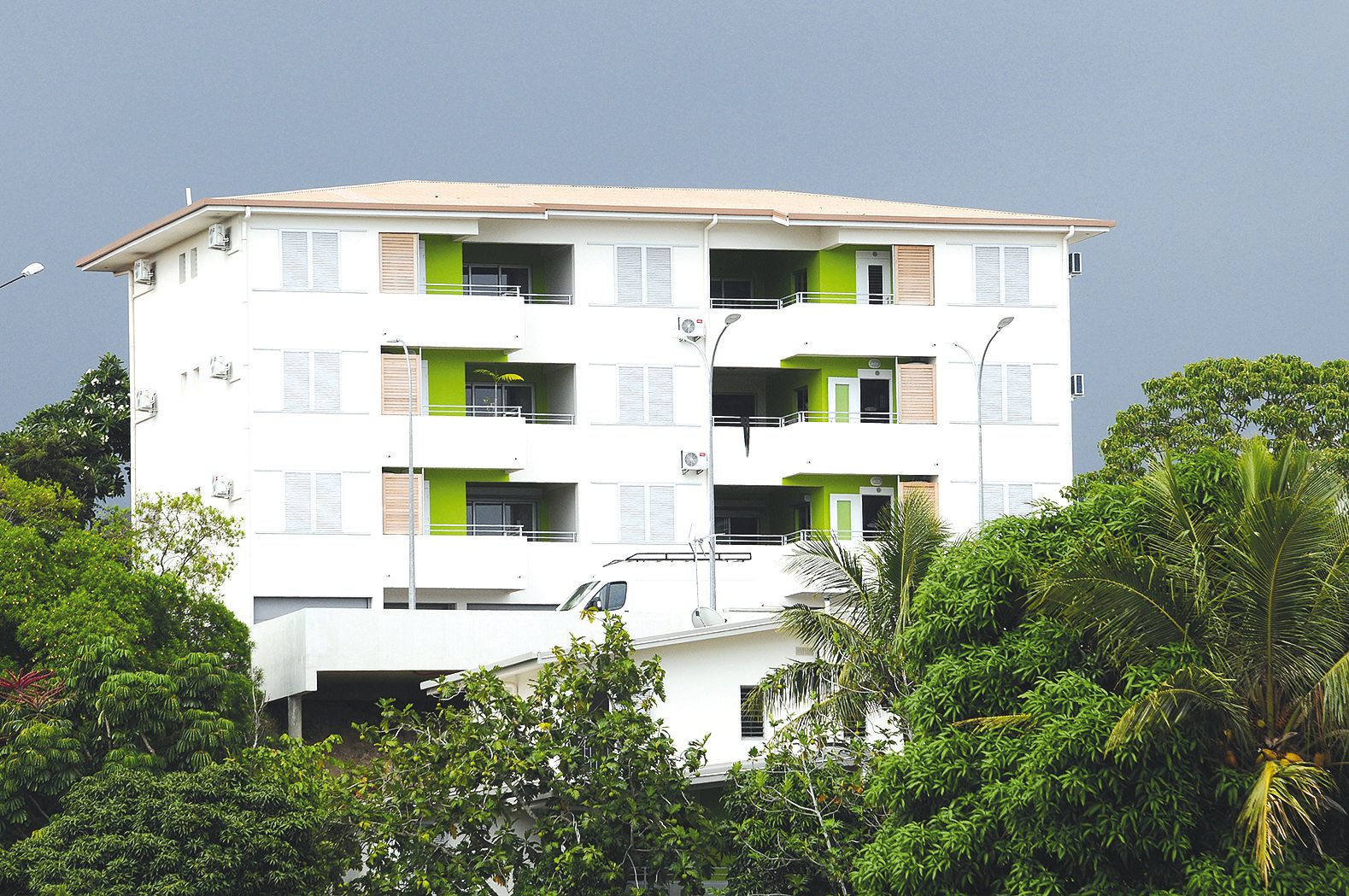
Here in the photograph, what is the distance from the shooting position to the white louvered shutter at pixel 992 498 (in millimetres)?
66562

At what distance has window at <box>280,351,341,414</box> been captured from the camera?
62594 mm

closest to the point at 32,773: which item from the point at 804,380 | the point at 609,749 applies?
the point at 609,749

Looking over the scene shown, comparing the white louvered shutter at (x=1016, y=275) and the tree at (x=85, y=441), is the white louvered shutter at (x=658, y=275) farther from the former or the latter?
the tree at (x=85, y=441)

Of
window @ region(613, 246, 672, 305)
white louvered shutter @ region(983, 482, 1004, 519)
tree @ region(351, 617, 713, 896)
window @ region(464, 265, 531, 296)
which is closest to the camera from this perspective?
tree @ region(351, 617, 713, 896)

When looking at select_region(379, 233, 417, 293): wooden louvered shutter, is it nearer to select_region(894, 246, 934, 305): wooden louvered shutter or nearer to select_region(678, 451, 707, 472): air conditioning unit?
select_region(678, 451, 707, 472): air conditioning unit

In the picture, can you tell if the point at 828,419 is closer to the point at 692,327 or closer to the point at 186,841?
the point at 692,327

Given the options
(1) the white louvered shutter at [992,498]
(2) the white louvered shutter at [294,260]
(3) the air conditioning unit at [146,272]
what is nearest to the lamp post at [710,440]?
(1) the white louvered shutter at [992,498]

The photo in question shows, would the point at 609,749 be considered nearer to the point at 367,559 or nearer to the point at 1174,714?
the point at 1174,714

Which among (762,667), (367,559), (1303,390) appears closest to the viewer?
(762,667)

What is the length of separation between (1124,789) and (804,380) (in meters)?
42.7

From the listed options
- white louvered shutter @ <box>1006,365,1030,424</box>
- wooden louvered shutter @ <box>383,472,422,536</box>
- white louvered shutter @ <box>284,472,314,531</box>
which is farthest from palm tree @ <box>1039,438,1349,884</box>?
white louvered shutter @ <box>1006,365,1030,424</box>

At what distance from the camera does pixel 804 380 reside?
6925cm

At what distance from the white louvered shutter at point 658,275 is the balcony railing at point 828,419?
13.4ft

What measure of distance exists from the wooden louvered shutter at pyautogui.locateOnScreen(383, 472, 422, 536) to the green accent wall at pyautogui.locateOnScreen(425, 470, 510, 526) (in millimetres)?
777
